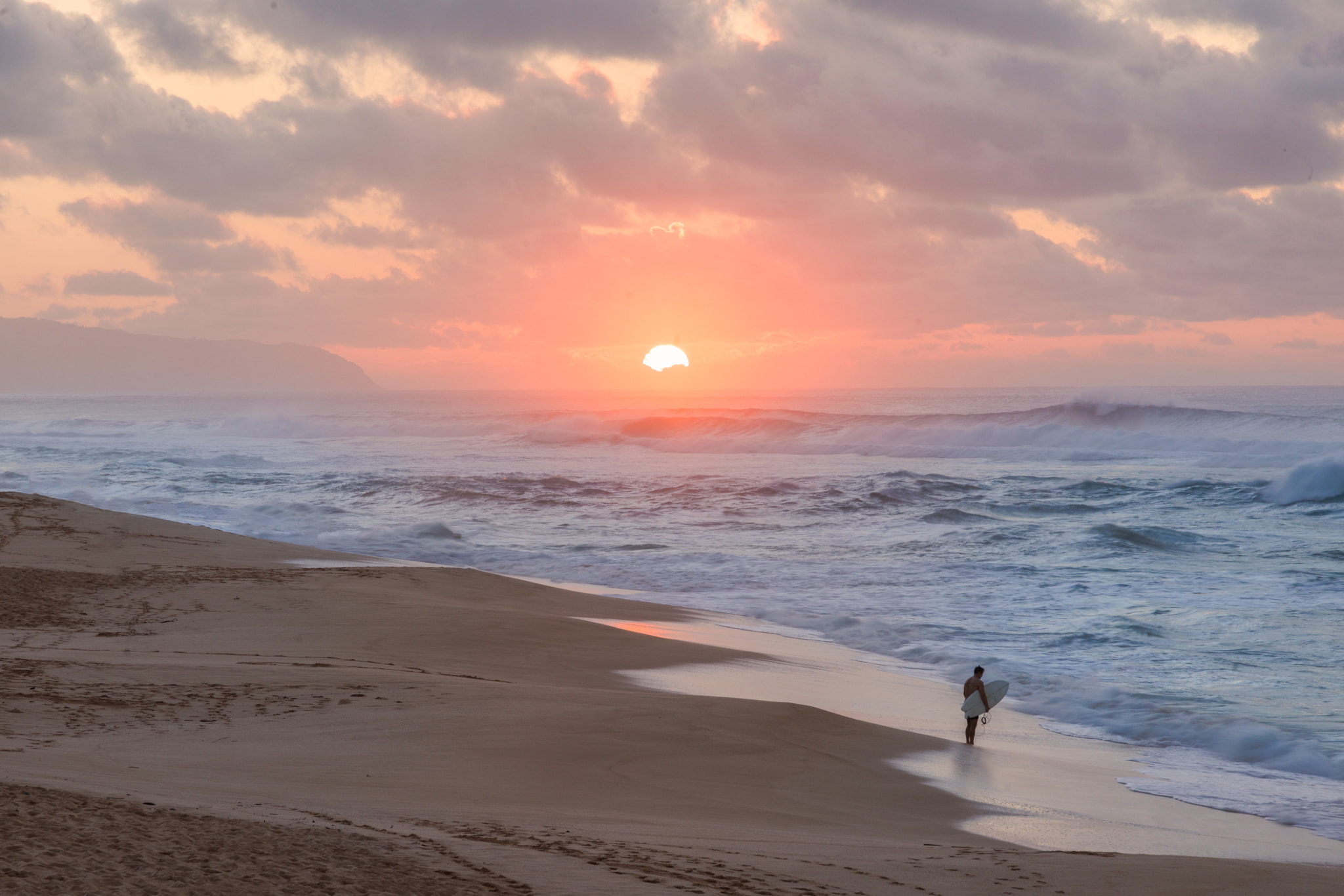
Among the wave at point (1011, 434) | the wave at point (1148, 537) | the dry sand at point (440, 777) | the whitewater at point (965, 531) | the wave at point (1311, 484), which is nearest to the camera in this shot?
the dry sand at point (440, 777)

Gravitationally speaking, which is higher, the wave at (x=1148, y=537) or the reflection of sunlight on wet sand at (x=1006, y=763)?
the wave at (x=1148, y=537)

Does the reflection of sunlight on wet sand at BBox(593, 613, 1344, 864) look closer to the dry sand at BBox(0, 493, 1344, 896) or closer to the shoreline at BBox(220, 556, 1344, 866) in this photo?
the shoreline at BBox(220, 556, 1344, 866)

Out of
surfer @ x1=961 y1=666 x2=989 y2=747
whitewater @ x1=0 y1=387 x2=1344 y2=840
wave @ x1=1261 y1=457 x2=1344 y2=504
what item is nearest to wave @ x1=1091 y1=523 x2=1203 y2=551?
whitewater @ x1=0 y1=387 x2=1344 y2=840

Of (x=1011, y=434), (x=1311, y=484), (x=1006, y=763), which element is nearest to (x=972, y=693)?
(x=1006, y=763)

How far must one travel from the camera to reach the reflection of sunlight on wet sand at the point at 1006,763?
6074 mm

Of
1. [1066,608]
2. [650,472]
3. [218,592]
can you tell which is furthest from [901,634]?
[650,472]

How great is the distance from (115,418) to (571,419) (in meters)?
52.5

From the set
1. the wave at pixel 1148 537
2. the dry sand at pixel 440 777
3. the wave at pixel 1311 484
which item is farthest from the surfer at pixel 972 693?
the wave at pixel 1311 484

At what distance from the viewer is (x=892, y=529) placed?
23.7 meters

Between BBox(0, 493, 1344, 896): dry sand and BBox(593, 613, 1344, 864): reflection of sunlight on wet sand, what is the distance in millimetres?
365

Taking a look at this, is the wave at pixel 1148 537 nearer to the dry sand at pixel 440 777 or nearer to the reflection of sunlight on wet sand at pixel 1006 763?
the reflection of sunlight on wet sand at pixel 1006 763

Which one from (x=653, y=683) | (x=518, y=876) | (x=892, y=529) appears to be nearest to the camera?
(x=518, y=876)

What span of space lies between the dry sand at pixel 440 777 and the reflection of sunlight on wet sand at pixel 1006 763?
365 mm

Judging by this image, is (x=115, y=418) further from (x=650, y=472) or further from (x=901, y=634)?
(x=901, y=634)
